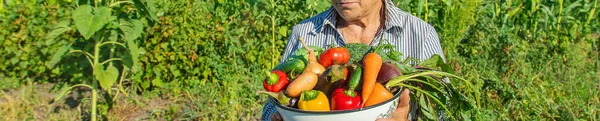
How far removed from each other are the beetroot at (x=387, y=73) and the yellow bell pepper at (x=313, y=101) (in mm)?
221

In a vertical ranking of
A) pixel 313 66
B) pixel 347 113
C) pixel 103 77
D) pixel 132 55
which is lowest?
pixel 103 77

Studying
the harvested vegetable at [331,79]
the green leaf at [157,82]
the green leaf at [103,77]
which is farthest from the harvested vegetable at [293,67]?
the green leaf at [157,82]

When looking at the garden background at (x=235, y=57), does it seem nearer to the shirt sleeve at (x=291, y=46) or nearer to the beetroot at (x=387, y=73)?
the shirt sleeve at (x=291, y=46)

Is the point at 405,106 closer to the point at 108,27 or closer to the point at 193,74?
the point at 108,27

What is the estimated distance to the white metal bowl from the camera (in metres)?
2.20

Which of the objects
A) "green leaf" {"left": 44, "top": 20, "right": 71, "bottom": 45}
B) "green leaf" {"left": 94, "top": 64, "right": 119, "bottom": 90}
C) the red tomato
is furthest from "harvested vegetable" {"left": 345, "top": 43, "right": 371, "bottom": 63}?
"green leaf" {"left": 44, "top": 20, "right": 71, "bottom": 45}

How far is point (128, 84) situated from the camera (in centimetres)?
608

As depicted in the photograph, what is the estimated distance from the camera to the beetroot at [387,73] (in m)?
2.37

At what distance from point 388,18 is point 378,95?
36.1 inches

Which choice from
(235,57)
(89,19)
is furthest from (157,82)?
(89,19)

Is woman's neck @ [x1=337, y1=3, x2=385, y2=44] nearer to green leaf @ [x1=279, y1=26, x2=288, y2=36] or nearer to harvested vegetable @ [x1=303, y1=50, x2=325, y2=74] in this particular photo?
harvested vegetable @ [x1=303, y1=50, x2=325, y2=74]

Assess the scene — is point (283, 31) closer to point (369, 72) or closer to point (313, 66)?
point (313, 66)

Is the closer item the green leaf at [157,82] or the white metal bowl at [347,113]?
the white metal bowl at [347,113]

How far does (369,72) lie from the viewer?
7.61 ft
